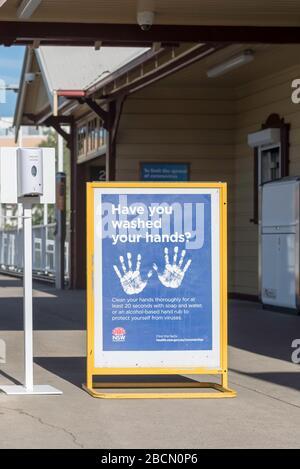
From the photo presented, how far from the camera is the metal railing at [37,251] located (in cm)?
2766

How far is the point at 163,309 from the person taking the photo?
9250 millimetres

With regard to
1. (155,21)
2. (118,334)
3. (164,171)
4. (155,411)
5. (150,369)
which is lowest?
(155,411)

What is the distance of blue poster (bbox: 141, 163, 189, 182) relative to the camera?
21406 millimetres

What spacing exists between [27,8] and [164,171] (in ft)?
31.6

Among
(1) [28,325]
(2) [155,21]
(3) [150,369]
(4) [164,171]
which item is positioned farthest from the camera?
(4) [164,171]

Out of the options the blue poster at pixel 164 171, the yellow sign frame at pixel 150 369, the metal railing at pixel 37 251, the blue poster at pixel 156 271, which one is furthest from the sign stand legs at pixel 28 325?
the metal railing at pixel 37 251

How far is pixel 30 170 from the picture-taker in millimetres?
9258

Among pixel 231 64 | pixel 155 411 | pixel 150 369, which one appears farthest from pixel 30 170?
pixel 231 64

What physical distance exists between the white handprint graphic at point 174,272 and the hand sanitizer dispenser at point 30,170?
3.97ft

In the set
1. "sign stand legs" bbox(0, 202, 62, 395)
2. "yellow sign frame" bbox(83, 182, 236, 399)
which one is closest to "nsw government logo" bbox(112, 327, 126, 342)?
"yellow sign frame" bbox(83, 182, 236, 399)

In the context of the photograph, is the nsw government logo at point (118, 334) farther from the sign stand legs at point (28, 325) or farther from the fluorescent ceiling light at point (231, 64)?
the fluorescent ceiling light at point (231, 64)

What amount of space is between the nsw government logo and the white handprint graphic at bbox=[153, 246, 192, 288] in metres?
0.53

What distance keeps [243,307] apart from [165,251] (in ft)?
32.7

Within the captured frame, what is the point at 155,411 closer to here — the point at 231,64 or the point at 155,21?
the point at 155,21
